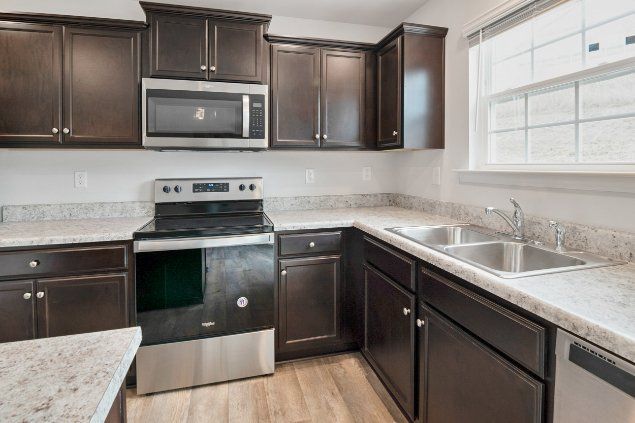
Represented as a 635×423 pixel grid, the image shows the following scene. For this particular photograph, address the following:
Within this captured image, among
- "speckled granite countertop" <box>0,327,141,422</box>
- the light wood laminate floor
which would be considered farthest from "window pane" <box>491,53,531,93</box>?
"speckled granite countertop" <box>0,327,141,422</box>

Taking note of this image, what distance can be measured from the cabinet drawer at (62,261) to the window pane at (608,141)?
2340mm

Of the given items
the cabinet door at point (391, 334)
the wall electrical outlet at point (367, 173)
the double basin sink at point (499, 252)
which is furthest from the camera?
the wall electrical outlet at point (367, 173)

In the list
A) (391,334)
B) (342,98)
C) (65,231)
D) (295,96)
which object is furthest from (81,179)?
(391,334)

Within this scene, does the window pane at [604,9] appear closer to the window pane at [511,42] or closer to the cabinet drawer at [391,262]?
the window pane at [511,42]

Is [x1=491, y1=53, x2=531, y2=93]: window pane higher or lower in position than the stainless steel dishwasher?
higher

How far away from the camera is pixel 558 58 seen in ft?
5.74

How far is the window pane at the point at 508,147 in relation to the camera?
78.4 inches

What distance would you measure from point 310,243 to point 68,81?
176cm

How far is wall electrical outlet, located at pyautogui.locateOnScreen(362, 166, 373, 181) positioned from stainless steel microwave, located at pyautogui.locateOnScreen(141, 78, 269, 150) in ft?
3.26

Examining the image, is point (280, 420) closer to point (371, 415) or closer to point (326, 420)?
point (326, 420)

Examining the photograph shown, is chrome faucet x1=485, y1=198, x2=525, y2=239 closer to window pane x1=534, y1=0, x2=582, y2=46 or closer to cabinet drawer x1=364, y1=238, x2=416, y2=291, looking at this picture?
cabinet drawer x1=364, y1=238, x2=416, y2=291

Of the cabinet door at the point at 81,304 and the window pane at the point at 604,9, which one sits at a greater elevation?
the window pane at the point at 604,9

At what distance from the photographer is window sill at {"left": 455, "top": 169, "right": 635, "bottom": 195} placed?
139 cm

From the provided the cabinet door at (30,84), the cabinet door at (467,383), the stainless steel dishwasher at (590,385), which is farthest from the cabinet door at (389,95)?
the cabinet door at (30,84)
